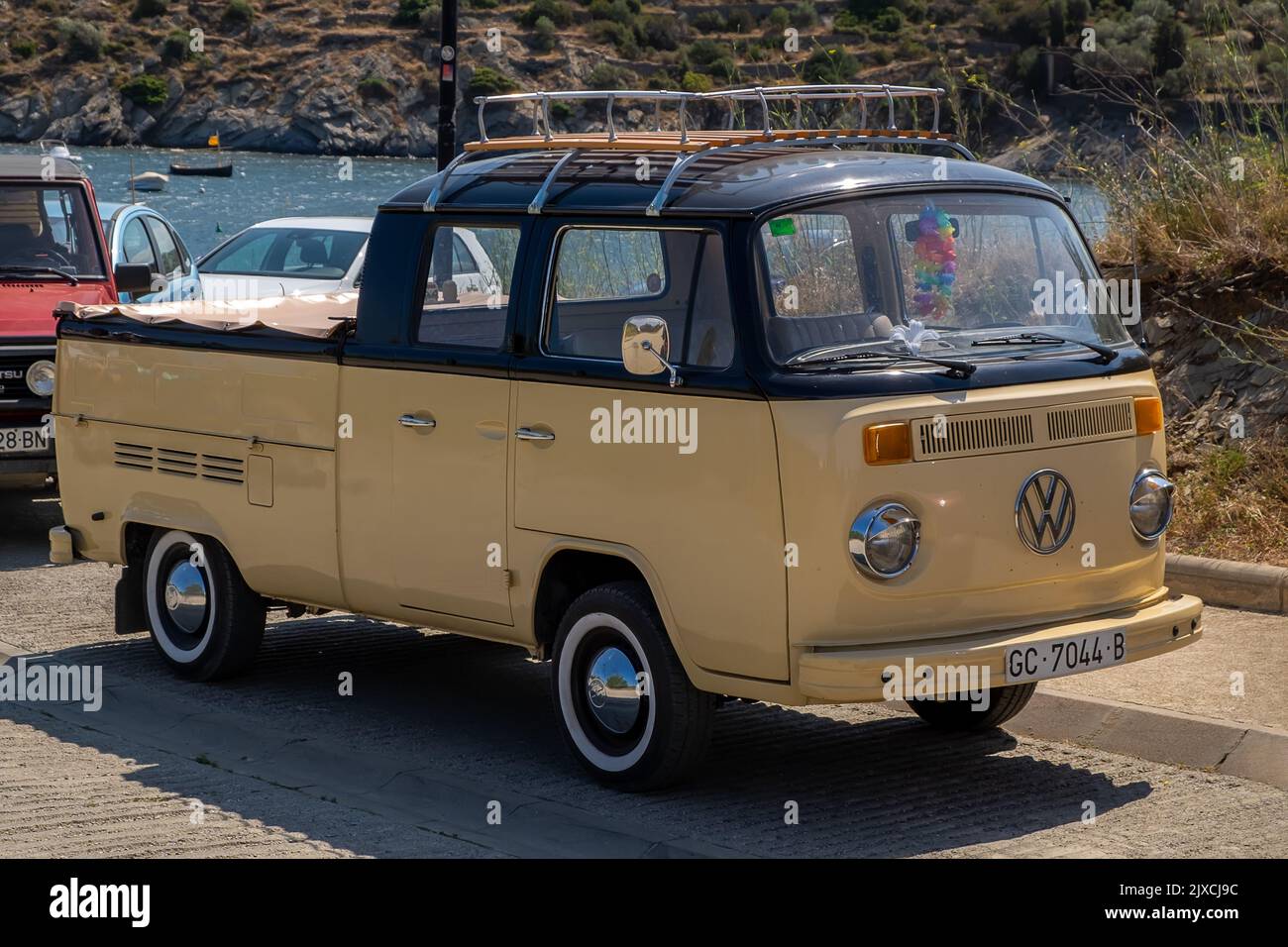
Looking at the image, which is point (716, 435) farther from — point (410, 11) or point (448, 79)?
point (410, 11)

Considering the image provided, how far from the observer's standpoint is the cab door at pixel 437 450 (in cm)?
696

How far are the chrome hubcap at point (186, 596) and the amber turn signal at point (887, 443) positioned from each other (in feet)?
11.9

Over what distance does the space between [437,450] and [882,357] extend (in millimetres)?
1871

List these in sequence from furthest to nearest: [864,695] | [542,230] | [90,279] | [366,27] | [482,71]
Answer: [366,27], [482,71], [90,279], [542,230], [864,695]

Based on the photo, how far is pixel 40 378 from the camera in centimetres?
1170

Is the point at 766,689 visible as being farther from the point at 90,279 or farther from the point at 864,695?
the point at 90,279

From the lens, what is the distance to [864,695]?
5.97 meters

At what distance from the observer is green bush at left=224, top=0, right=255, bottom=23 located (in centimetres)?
11781

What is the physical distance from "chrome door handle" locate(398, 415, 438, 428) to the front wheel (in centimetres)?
97

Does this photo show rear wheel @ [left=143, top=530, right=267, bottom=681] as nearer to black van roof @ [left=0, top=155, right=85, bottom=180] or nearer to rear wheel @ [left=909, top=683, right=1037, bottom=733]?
rear wheel @ [left=909, top=683, right=1037, bottom=733]

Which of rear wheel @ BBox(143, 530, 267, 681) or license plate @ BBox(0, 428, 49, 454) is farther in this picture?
Answer: license plate @ BBox(0, 428, 49, 454)

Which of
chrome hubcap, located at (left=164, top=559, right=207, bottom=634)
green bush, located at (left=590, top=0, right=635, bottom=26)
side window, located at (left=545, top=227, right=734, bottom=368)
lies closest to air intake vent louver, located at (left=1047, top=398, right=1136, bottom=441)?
side window, located at (left=545, top=227, right=734, bottom=368)

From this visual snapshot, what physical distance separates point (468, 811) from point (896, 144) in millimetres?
3326

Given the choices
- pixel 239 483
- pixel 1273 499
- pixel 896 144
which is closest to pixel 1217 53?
pixel 1273 499
